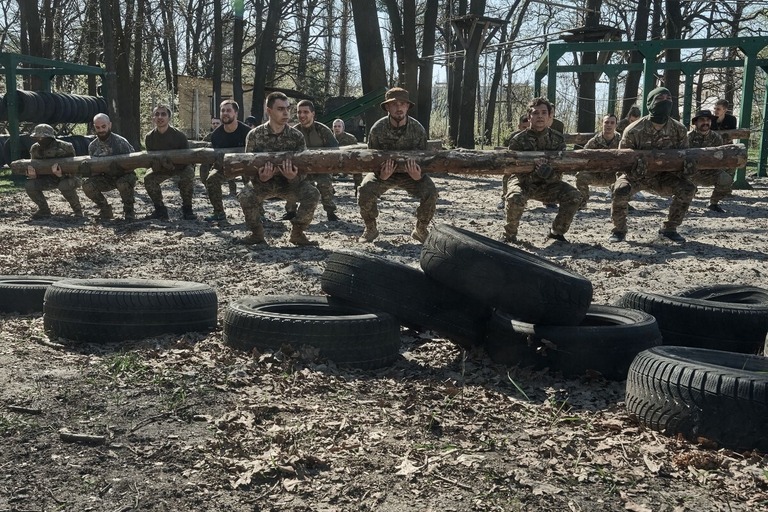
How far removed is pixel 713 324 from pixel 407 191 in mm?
5406

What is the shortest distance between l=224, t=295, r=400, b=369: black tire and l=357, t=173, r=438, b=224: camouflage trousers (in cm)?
493

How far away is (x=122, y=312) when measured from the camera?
546 cm

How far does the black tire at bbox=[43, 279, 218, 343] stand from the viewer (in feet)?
17.9

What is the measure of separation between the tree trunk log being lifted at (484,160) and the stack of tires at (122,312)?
170 inches

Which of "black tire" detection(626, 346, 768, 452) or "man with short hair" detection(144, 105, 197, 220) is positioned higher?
"man with short hair" detection(144, 105, 197, 220)

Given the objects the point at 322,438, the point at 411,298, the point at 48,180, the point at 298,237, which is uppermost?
the point at 48,180

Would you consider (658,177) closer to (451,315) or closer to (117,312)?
(451,315)

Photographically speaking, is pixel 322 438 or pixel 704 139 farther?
pixel 704 139

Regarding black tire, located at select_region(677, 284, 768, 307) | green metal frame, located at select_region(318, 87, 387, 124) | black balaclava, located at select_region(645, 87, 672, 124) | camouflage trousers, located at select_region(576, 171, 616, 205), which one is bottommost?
black tire, located at select_region(677, 284, 768, 307)

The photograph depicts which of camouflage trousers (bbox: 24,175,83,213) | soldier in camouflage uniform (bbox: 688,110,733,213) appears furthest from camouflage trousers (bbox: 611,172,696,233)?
camouflage trousers (bbox: 24,175,83,213)

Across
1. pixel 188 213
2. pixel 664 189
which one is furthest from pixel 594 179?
pixel 188 213

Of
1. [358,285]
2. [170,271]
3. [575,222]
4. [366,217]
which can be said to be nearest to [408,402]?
[358,285]

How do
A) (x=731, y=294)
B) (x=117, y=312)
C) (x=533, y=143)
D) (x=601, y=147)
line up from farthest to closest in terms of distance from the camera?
(x=601, y=147)
(x=533, y=143)
(x=731, y=294)
(x=117, y=312)

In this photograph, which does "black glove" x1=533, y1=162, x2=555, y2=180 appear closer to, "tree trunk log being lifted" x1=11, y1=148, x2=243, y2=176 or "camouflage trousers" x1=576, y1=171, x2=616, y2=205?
"camouflage trousers" x1=576, y1=171, x2=616, y2=205
